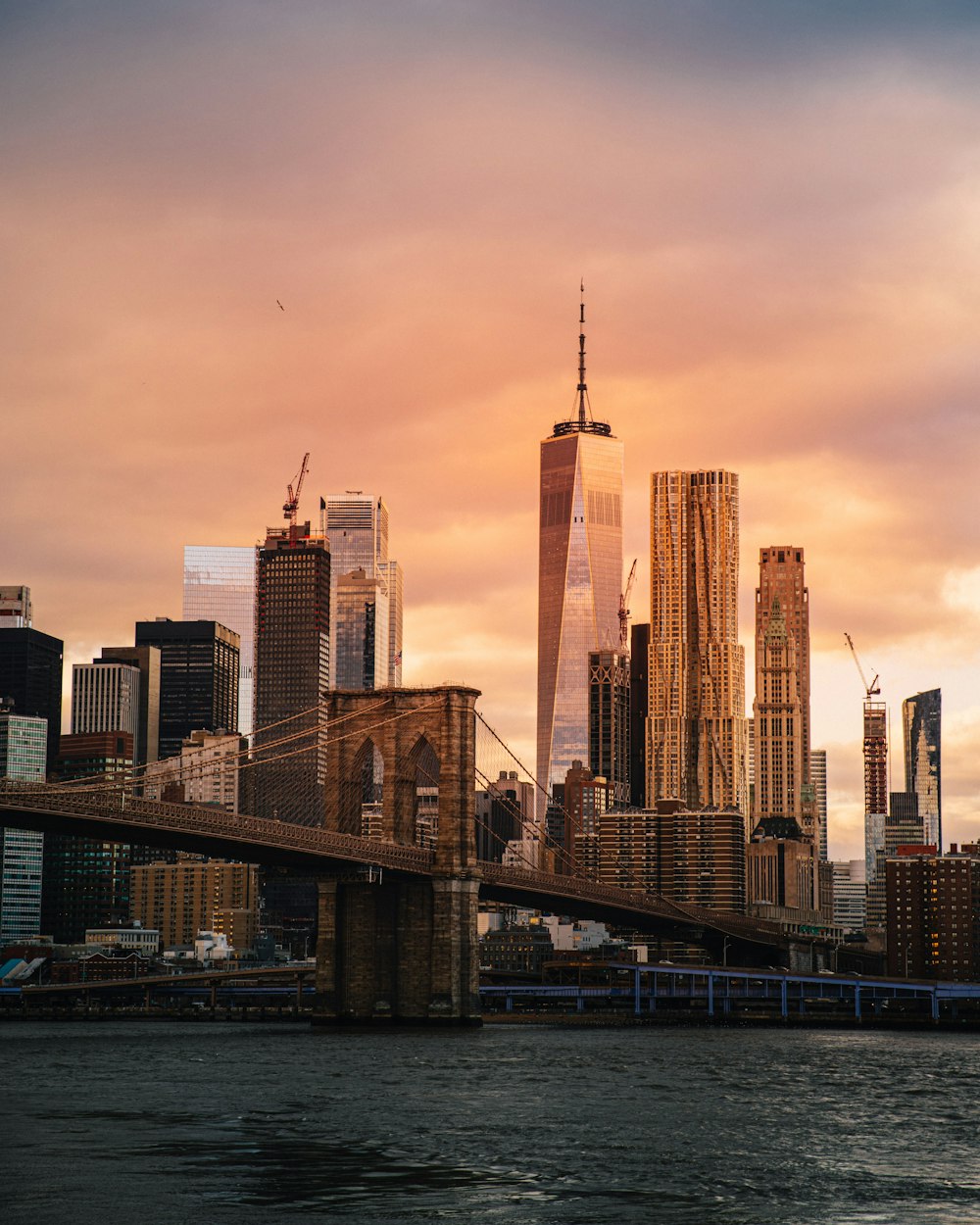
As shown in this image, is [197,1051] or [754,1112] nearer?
[754,1112]

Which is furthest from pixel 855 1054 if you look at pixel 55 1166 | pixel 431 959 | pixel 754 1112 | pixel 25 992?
pixel 25 992

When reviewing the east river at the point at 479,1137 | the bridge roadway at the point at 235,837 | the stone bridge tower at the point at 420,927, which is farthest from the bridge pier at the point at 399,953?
the east river at the point at 479,1137

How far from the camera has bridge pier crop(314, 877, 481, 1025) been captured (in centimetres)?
11331

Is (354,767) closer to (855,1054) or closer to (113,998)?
(855,1054)

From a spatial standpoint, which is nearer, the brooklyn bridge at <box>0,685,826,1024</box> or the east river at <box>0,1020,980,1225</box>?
the east river at <box>0,1020,980,1225</box>

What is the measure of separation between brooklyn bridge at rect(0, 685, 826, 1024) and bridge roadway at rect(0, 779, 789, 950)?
0.10 m

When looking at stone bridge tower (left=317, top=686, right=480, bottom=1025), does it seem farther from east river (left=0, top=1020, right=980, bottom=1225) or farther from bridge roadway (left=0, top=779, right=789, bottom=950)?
east river (left=0, top=1020, right=980, bottom=1225)

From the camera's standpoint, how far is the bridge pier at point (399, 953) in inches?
4461

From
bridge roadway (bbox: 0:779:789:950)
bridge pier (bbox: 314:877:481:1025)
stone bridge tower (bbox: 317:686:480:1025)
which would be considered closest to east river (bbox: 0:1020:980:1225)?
bridge roadway (bbox: 0:779:789:950)

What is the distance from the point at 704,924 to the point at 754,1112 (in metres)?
110

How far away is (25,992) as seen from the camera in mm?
182000

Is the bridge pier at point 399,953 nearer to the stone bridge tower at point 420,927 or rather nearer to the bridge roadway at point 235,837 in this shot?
the stone bridge tower at point 420,927

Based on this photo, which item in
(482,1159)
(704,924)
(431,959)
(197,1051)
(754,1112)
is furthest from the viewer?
(704,924)

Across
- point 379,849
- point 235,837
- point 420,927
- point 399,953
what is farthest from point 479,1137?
point 399,953
